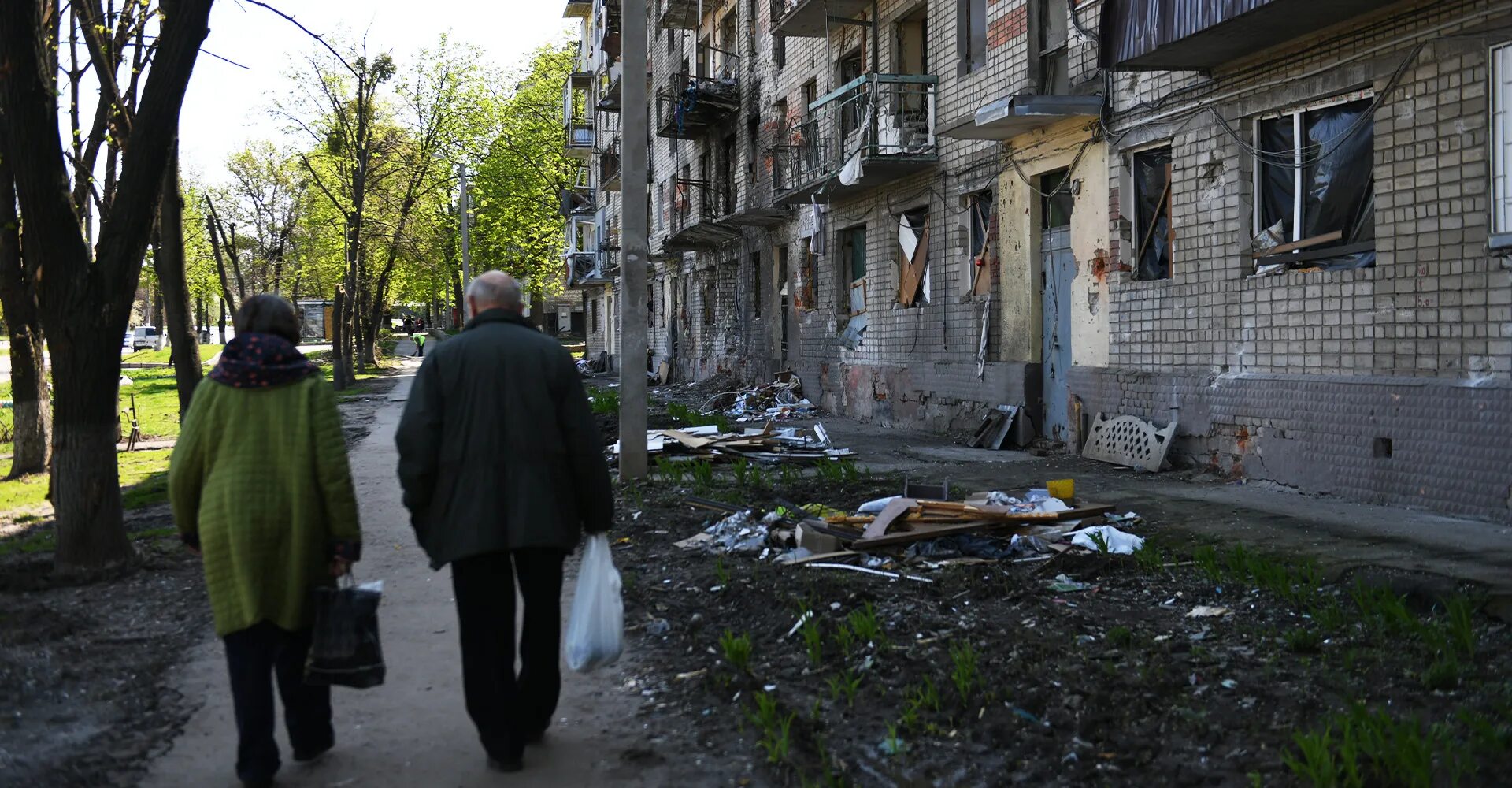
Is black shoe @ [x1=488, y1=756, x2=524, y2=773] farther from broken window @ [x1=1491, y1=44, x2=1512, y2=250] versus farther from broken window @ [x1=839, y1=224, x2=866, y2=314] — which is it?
broken window @ [x1=839, y1=224, x2=866, y2=314]

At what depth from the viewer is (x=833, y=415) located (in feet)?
69.7

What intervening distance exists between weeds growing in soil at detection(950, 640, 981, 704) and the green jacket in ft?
7.59

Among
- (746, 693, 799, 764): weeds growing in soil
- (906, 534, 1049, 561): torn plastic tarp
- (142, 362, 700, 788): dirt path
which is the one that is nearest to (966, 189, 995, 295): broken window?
(906, 534, 1049, 561): torn plastic tarp

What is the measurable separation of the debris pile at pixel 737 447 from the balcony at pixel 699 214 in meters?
12.2

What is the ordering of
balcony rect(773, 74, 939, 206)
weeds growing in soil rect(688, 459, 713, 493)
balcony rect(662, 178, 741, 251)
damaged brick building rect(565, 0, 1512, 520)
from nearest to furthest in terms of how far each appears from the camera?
damaged brick building rect(565, 0, 1512, 520), weeds growing in soil rect(688, 459, 713, 493), balcony rect(773, 74, 939, 206), balcony rect(662, 178, 741, 251)

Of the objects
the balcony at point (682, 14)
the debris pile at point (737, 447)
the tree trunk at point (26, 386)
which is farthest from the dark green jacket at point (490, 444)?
the balcony at point (682, 14)

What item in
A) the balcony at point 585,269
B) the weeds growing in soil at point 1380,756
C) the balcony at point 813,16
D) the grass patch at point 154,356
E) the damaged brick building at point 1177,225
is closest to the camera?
the weeds growing in soil at point 1380,756

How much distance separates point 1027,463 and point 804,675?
8227 mm

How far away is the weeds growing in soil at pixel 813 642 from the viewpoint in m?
5.25

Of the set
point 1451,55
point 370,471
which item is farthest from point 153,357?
point 1451,55

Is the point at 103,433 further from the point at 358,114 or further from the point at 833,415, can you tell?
the point at 358,114

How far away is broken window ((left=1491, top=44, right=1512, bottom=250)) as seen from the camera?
806 cm

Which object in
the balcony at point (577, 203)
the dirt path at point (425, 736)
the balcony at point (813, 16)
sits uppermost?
the balcony at point (577, 203)

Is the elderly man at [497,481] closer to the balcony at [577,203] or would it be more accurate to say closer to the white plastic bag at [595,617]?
the white plastic bag at [595,617]
